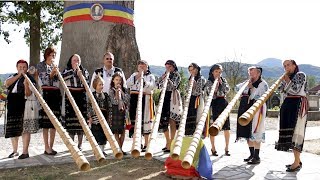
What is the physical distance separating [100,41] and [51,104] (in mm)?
1798

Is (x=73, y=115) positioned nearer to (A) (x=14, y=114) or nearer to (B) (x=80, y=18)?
(A) (x=14, y=114)

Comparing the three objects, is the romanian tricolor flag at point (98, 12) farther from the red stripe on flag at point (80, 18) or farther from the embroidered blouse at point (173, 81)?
the embroidered blouse at point (173, 81)

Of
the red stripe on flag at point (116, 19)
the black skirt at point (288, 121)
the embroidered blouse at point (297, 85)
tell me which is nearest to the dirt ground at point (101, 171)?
the black skirt at point (288, 121)

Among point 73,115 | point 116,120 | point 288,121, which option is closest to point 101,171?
point 116,120

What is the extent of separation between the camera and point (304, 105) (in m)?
5.17

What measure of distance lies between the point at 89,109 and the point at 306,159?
3657 millimetres

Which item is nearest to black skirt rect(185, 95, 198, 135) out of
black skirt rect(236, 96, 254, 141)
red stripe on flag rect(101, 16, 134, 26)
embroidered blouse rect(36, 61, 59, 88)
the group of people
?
the group of people

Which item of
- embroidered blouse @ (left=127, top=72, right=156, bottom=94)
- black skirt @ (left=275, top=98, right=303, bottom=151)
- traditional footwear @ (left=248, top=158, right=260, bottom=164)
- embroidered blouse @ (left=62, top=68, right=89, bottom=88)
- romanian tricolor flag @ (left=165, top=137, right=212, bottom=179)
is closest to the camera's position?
romanian tricolor flag @ (left=165, top=137, right=212, bottom=179)

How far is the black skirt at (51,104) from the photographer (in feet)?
19.5

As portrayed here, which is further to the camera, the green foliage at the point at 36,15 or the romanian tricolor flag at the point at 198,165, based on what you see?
the green foliage at the point at 36,15

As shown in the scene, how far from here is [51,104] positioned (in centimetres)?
595

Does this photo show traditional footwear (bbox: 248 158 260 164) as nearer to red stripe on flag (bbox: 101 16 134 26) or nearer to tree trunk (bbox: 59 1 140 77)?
tree trunk (bbox: 59 1 140 77)

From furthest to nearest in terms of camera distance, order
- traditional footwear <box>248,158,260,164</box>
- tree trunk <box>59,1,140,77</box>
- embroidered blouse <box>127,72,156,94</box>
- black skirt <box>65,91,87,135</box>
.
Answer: tree trunk <box>59,1,140,77</box>, embroidered blouse <box>127,72,156,94</box>, black skirt <box>65,91,87,135</box>, traditional footwear <box>248,158,260,164</box>

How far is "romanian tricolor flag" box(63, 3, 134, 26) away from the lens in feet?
22.9
